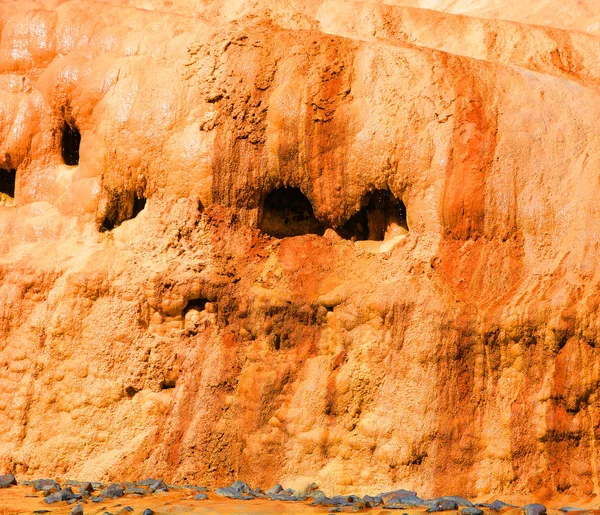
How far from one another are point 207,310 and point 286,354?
3.58 ft

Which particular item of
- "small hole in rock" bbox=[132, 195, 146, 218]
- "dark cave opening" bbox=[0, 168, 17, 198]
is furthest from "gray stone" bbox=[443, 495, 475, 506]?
"dark cave opening" bbox=[0, 168, 17, 198]

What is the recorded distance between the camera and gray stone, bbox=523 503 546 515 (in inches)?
349

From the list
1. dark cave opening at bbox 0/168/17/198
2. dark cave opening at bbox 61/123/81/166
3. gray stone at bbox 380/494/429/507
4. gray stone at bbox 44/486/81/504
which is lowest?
gray stone at bbox 44/486/81/504

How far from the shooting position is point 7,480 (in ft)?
35.2

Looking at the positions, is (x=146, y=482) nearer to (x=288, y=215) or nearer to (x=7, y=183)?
(x=288, y=215)

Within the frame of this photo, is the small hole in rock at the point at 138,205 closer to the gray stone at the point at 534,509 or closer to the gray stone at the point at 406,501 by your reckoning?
the gray stone at the point at 406,501

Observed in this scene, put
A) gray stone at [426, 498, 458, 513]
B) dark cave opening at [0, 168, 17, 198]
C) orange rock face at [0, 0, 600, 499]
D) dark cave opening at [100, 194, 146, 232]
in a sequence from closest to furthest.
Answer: gray stone at [426, 498, 458, 513], orange rock face at [0, 0, 600, 499], dark cave opening at [100, 194, 146, 232], dark cave opening at [0, 168, 17, 198]

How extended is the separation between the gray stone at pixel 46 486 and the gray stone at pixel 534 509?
4780mm

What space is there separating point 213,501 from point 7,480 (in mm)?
2574

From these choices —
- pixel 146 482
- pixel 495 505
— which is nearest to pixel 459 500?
pixel 495 505

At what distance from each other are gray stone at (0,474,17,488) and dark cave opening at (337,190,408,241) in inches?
184

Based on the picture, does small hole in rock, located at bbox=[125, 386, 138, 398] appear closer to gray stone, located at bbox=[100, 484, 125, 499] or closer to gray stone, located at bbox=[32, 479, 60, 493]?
gray stone, located at bbox=[32, 479, 60, 493]

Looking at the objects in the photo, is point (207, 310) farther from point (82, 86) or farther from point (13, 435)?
point (82, 86)

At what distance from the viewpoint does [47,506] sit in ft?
31.4
